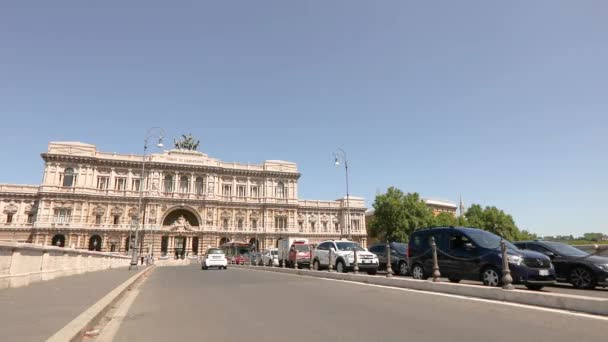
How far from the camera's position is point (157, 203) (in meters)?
69.2

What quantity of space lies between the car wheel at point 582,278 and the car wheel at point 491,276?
3.67 m

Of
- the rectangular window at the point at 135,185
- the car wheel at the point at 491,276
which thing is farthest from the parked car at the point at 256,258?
the rectangular window at the point at 135,185

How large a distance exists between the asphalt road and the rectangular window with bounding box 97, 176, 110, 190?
6737 centimetres

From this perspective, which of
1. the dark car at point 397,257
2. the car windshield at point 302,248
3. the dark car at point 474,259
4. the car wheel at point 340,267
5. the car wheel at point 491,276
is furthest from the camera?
the car windshield at point 302,248

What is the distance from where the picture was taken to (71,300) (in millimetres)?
8172

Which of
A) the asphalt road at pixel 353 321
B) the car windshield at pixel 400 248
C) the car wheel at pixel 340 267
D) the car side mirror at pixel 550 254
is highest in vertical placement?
the car windshield at pixel 400 248

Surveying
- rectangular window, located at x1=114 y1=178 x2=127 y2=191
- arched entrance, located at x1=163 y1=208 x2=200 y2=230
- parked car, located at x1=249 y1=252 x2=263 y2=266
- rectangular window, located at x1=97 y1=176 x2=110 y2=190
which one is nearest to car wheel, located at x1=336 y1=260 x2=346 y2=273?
parked car, located at x1=249 y1=252 x2=263 y2=266

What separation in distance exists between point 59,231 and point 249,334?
6978 cm

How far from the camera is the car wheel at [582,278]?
1162 centimetres

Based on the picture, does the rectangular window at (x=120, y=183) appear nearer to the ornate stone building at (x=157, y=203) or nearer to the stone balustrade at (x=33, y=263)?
the ornate stone building at (x=157, y=203)

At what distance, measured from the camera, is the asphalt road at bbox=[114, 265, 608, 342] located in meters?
5.24

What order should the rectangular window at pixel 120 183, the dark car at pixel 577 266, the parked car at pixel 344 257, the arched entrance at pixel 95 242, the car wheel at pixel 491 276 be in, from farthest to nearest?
the rectangular window at pixel 120 183 < the arched entrance at pixel 95 242 < the parked car at pixel 344 257 < the dark car at pixel 577 266 < the car wheel at pixel 491 276

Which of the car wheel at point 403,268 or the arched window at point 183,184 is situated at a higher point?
the arched window at point 183,184

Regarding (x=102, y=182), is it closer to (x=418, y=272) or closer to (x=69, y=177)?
(x=69, y=177)
